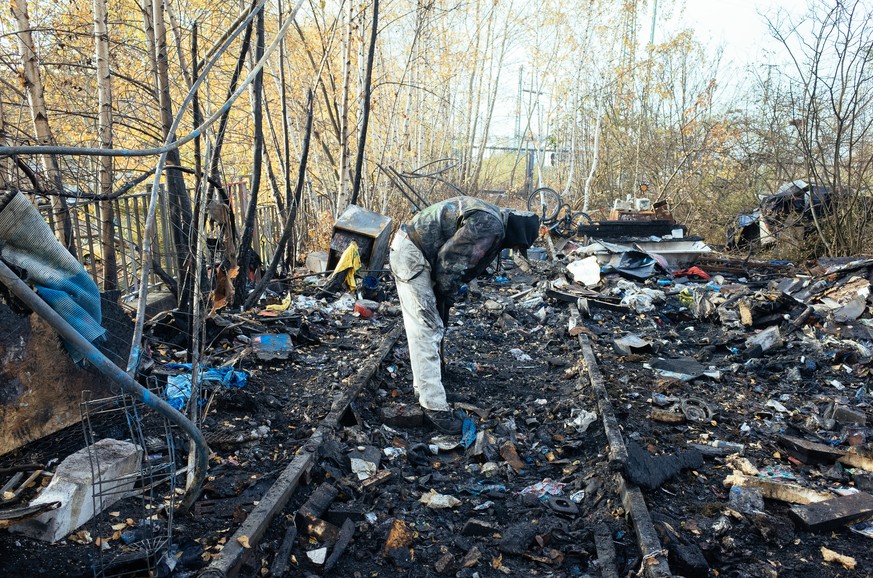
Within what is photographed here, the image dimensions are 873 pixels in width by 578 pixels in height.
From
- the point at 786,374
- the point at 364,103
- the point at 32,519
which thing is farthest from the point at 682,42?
the point at 32,519

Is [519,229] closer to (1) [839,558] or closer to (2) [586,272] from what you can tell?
(1) [839,558]

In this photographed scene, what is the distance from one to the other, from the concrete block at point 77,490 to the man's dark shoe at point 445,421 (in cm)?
253

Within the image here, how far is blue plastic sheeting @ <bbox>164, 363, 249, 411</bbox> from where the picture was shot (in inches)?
212

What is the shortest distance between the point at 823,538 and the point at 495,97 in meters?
27.2

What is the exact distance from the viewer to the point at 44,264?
2740 mm

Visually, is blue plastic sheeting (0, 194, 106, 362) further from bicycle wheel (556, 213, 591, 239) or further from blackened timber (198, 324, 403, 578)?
bicycle wheel (556, 213, 591, 239)

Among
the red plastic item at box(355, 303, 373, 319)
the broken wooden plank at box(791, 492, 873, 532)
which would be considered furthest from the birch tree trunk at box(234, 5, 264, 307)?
the broken wooden plank at box(791, 492, 873, 532)

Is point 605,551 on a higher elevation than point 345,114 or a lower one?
lower

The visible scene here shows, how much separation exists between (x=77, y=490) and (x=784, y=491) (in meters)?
4.56

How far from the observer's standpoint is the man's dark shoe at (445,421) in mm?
5719

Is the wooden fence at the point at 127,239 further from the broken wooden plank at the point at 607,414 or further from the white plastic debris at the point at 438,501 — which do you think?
the broken wooden plank at the point at 607,414


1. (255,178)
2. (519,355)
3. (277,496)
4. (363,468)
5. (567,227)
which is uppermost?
(255,178)

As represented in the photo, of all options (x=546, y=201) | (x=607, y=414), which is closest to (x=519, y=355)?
(x=607, y=414)

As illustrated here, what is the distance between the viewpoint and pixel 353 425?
562cm
